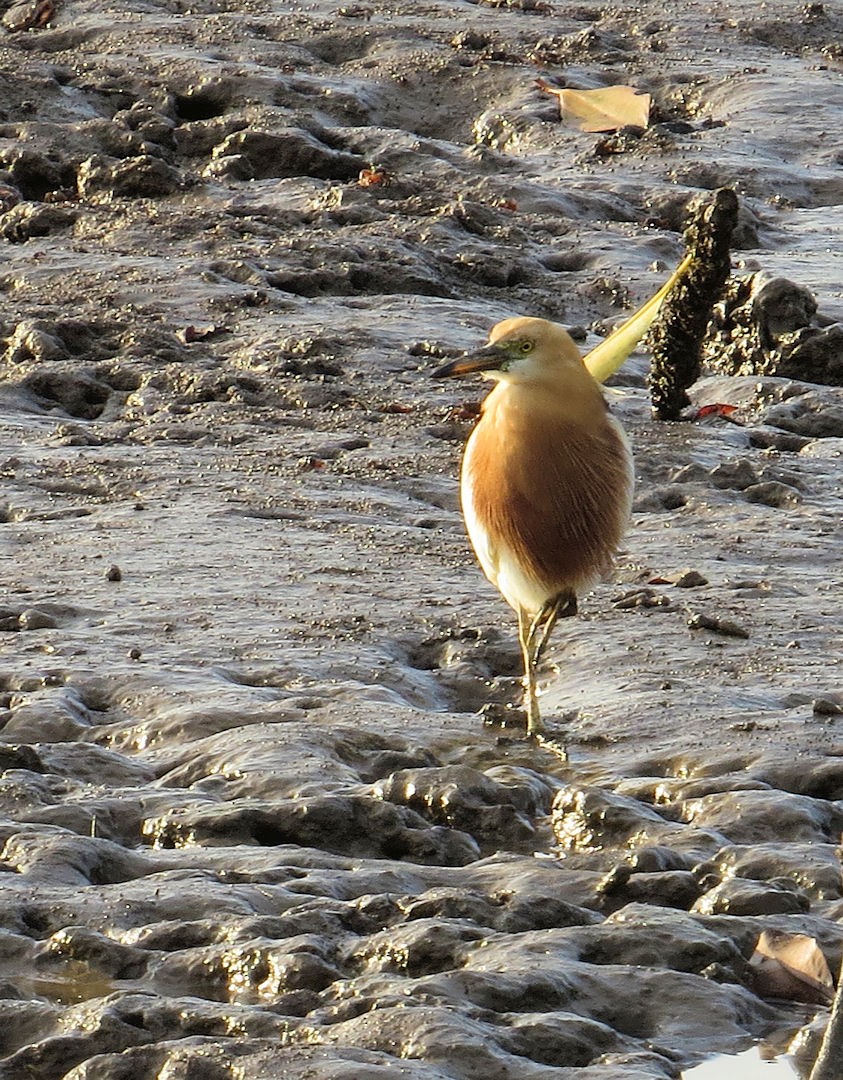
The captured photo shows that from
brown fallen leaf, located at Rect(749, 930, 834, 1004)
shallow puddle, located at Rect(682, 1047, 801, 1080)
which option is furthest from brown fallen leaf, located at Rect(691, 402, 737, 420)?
shallow puddle, located at Rect(682, 1047, 801, 1080)

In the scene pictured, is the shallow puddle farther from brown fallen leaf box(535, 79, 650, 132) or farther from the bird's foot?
brown fallen leaf box(535, 79, 650, 132)

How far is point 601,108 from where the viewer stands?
429 inches

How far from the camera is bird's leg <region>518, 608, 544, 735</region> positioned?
509 cm

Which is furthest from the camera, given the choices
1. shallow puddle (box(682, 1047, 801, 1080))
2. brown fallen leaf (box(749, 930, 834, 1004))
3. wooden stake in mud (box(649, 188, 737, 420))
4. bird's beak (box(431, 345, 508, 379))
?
wooden stake in mud (box(649, 188, 737, 420))

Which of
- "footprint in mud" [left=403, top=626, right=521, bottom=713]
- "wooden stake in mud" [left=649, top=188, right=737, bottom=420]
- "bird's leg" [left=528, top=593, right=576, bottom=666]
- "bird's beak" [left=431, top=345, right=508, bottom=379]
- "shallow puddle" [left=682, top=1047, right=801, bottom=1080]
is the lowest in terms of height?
"footprint in mud" [left=403, top=626, right=521, bottom=713]

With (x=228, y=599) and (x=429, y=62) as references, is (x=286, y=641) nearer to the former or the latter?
(x=228, y=599)

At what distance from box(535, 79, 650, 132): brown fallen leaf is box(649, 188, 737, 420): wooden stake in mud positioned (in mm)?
3337

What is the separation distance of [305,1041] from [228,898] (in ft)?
1.92

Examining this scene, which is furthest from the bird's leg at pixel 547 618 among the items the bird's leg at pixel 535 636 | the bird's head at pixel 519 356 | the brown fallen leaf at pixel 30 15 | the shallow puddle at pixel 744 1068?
the brown fallen leaf at pixel 30 15

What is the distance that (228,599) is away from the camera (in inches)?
232

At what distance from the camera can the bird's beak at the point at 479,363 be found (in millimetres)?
4859

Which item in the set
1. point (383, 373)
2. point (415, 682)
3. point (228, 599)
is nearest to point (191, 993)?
point (415, 682)

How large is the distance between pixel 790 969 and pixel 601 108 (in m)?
7.80

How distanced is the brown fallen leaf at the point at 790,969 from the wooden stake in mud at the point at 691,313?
12.7ft
